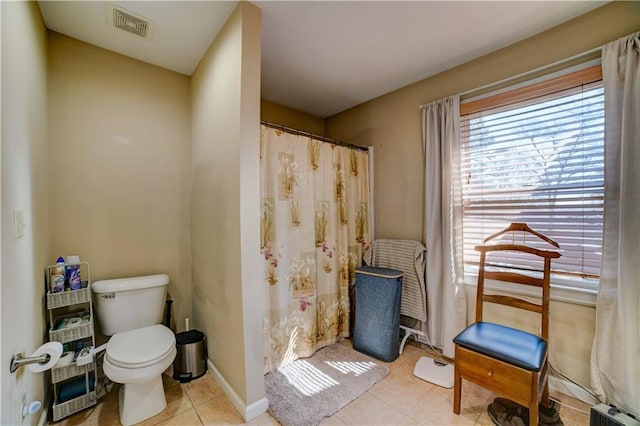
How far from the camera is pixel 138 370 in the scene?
147 centimetres

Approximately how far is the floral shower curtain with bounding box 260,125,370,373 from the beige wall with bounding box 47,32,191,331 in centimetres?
86

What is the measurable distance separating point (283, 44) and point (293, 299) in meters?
1.93

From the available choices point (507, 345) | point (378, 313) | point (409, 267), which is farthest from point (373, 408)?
point (409, 267)

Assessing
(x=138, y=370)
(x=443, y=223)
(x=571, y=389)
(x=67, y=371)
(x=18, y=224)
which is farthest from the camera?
(x=443, y=223)

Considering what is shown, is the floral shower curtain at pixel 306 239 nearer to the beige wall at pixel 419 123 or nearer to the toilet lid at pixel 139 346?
the beige wall at pixel 419 123

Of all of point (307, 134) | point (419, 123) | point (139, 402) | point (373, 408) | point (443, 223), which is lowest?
point (373, 408)

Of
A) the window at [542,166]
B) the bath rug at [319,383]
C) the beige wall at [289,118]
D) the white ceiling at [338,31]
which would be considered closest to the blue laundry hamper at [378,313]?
the bath rug at [319,383]

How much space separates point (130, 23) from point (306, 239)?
1894 millimetres

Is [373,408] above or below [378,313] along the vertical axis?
below

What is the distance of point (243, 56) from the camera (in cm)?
155

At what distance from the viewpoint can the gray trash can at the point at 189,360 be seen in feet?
6.37

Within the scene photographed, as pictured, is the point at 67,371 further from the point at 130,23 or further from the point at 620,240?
the point at 620,240

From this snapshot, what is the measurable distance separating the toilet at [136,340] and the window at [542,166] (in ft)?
7.52

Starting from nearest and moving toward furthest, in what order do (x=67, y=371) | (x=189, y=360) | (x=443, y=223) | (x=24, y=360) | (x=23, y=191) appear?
(x=24, y=360)
(x=23, y=191)
(x=67, y=371)
(x=189, y=360)
(x=443, y=223)
